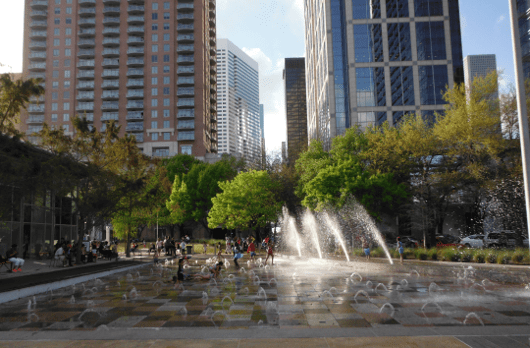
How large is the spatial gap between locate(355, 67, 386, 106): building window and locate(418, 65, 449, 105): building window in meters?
6.28

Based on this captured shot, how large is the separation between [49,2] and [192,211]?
73891mm

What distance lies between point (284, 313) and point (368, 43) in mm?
67631

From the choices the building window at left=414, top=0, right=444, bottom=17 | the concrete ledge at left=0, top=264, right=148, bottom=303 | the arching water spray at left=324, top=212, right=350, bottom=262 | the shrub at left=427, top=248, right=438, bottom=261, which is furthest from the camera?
the building window at left=414, top=0, right=444, bottom=17

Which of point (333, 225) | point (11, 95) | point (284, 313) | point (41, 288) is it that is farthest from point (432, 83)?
point (41, 288)

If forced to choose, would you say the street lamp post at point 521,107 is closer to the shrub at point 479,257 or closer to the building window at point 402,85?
the shrub at point 479,257

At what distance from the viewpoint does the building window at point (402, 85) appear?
66812mm

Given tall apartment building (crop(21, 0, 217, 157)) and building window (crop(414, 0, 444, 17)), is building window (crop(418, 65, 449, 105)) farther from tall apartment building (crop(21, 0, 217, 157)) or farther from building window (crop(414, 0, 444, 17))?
tall apartment building (crop(21, 0, 217, 157))

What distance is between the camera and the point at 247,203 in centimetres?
4453

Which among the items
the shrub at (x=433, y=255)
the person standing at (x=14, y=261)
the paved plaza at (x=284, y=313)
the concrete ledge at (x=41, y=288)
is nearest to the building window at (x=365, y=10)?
the shrub at (x=433, y=255)

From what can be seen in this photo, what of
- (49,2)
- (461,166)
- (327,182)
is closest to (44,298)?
(327,182)

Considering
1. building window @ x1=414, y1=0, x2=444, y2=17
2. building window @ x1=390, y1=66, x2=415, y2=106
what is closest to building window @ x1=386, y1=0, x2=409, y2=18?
building window @ x1=414, y1=0, x2=444, y2=17

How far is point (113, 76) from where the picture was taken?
3674 inches

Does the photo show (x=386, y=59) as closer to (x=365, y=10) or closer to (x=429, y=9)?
(x=365, y=10)

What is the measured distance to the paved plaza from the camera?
761cm
